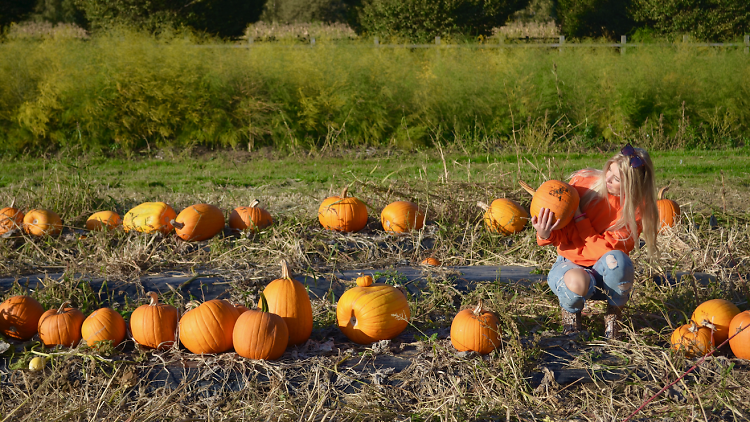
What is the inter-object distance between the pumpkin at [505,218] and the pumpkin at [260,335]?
2.13 meters

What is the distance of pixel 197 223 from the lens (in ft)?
13.8

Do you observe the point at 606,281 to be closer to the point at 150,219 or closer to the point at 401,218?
the point at 401,218

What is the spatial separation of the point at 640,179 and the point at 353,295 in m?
1.40

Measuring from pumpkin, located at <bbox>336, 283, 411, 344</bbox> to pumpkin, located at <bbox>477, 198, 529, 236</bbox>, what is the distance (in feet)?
5.19

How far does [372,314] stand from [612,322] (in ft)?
3.70

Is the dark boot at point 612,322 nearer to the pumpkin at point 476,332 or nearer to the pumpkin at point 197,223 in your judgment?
the pumpkin at point 476,332

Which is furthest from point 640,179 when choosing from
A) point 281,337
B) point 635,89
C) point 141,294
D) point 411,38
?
point 411,38

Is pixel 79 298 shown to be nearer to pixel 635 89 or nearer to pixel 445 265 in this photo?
pixel 445 265

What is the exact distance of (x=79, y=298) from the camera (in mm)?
3340

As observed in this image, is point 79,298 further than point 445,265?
No

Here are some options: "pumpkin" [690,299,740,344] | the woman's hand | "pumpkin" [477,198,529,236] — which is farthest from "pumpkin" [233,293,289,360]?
"pumpkin" [477,198,529,236]

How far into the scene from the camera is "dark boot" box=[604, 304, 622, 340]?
9.59ft

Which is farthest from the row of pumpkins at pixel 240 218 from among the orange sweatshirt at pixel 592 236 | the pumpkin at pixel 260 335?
the pumpkin at pixel 260 335

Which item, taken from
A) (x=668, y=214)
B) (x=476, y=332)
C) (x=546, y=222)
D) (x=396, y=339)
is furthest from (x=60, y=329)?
(x=668, y=214)
